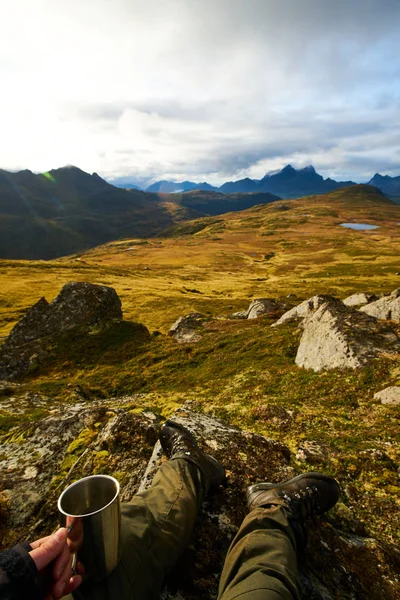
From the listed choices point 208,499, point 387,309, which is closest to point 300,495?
point 208,499

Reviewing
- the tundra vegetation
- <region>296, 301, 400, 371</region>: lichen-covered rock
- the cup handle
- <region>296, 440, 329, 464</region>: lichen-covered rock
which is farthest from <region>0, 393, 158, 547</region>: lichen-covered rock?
<region>296, 301, 400, 371</region>: lichen-covered rock

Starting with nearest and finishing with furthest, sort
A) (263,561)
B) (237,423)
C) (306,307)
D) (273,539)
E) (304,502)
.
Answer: (263,561)
(273,539)
(304,502)
(237,423)
(306,307)

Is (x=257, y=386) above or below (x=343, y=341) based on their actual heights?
below

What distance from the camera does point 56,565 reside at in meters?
3.44

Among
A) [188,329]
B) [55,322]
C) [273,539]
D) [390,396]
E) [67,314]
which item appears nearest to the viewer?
[273,539]

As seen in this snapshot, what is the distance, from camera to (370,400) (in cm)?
1283

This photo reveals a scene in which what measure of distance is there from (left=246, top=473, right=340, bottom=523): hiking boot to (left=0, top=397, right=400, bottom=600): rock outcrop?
1.17 ft

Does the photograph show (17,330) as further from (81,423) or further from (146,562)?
(146,562)

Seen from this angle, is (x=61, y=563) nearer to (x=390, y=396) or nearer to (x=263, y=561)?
(x=263, y=561)

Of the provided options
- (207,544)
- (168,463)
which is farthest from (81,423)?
(207,544)

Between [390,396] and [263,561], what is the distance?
33.9 ft

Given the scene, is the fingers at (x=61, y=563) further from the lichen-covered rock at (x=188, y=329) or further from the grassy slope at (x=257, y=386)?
the lichen-covered rock at (x=188, y=329)

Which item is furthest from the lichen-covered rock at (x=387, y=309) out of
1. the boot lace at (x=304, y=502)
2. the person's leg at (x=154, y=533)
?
the person's leg at (x=154, y=533)

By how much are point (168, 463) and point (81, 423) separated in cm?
433
